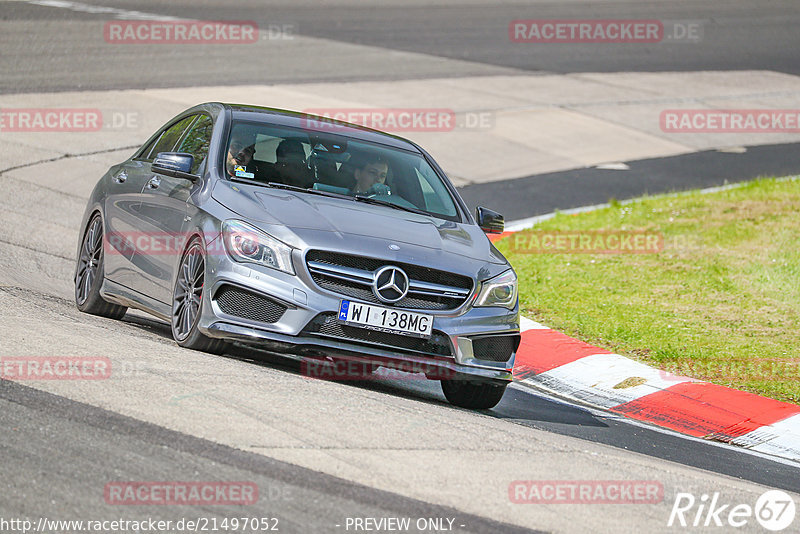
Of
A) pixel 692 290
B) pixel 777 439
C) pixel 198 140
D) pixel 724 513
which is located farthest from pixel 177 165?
pixel 692 290

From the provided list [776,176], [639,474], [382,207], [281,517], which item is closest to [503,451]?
[639,474]

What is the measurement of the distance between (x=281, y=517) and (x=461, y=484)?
3.29 ft

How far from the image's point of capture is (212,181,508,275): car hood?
737 centimetres

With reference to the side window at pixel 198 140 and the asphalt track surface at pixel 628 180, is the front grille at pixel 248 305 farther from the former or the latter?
the asphalt track surface at pixel 628 180

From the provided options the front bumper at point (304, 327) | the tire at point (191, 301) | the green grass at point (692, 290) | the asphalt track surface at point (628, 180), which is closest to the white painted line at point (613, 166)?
the asphalt track surface at point (628, 180)

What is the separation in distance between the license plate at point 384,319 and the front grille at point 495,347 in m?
0.42

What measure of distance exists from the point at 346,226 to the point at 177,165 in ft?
4.56

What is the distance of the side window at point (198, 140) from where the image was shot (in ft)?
28.2

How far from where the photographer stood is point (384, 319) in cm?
729

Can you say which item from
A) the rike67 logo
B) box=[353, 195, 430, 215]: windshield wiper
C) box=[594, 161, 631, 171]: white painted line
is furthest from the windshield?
box=[594, 161, 631, 171]: white painted line

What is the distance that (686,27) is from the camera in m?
31.3

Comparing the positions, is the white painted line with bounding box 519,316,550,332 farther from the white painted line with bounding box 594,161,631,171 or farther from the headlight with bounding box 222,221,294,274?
Result: the white painted line with bounding box 594,161,631,171

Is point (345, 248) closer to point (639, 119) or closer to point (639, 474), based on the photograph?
point (639, 474)

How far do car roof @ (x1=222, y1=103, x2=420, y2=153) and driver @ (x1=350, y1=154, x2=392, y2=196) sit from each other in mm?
298
